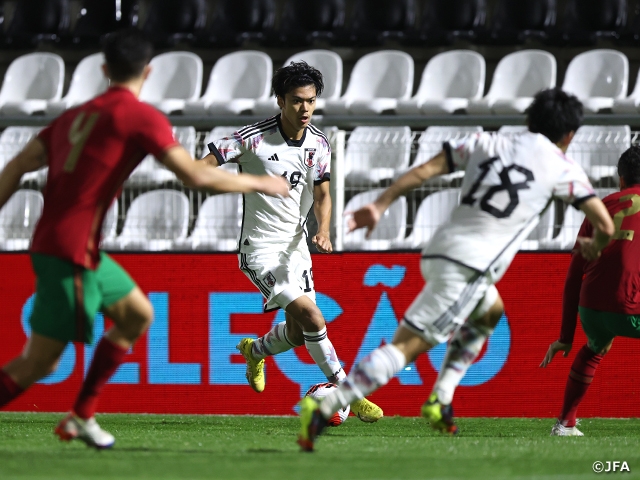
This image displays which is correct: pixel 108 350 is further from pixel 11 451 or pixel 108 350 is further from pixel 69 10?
pixel 69 10

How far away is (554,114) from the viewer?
17.9 feet

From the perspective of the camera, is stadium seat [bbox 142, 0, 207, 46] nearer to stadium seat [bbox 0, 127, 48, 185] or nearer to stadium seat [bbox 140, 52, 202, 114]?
stadium seat [bbox 140, 52, 202, 114]

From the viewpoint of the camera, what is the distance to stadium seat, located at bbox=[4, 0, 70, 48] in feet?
47.1

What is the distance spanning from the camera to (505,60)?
12.3 m

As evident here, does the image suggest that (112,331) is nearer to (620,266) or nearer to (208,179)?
(208,179)

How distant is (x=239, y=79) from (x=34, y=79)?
2.68 metres

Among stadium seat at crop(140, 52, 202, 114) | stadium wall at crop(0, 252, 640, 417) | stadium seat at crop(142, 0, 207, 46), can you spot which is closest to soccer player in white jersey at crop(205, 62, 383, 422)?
stadium wall at crop(0, 252, 640, 417)

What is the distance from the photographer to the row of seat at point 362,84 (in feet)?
38.9

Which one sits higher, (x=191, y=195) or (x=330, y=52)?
(x=330, y=52)

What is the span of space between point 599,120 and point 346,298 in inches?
104

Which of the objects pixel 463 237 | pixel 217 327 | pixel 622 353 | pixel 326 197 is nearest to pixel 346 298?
pixel 217 327

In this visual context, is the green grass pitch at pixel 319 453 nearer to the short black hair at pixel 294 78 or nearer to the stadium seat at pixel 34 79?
the short black hair at pixel 294 78

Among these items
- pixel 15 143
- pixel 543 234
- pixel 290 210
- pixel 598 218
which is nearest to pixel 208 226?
pixel 15 143

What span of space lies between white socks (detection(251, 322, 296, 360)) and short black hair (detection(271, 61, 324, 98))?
1621 millimetres
